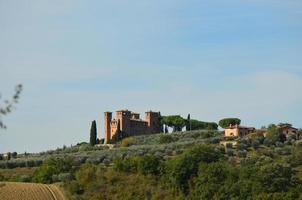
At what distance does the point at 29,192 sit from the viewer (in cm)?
5094

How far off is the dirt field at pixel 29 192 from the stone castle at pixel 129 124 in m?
55.2

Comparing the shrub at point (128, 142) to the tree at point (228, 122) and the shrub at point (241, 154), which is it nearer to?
the tree at point (228, 122)

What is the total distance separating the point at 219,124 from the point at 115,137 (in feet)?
66.0

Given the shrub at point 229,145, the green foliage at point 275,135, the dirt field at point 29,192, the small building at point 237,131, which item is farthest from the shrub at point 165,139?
the dirt field at point 29,192

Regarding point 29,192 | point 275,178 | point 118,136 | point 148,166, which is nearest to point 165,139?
point 118,136

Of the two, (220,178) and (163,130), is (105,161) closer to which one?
(220,178)

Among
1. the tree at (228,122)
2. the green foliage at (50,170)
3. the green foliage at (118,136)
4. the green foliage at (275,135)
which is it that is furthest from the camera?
the tree at (228,122)

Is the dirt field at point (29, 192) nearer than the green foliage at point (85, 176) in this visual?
Yes

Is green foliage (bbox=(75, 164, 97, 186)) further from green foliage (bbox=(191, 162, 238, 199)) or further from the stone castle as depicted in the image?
the stone castle

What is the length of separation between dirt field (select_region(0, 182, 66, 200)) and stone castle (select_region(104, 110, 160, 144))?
55.2 meters

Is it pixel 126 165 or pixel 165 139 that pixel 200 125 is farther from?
pixel 126 165

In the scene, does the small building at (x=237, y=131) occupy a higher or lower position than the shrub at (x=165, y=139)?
higher

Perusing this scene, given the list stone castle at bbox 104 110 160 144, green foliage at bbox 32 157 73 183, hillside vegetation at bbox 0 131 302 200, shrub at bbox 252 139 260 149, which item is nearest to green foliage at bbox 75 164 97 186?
hillside vegetation at bbox 0 131 302 200

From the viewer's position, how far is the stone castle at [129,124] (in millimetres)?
112562
